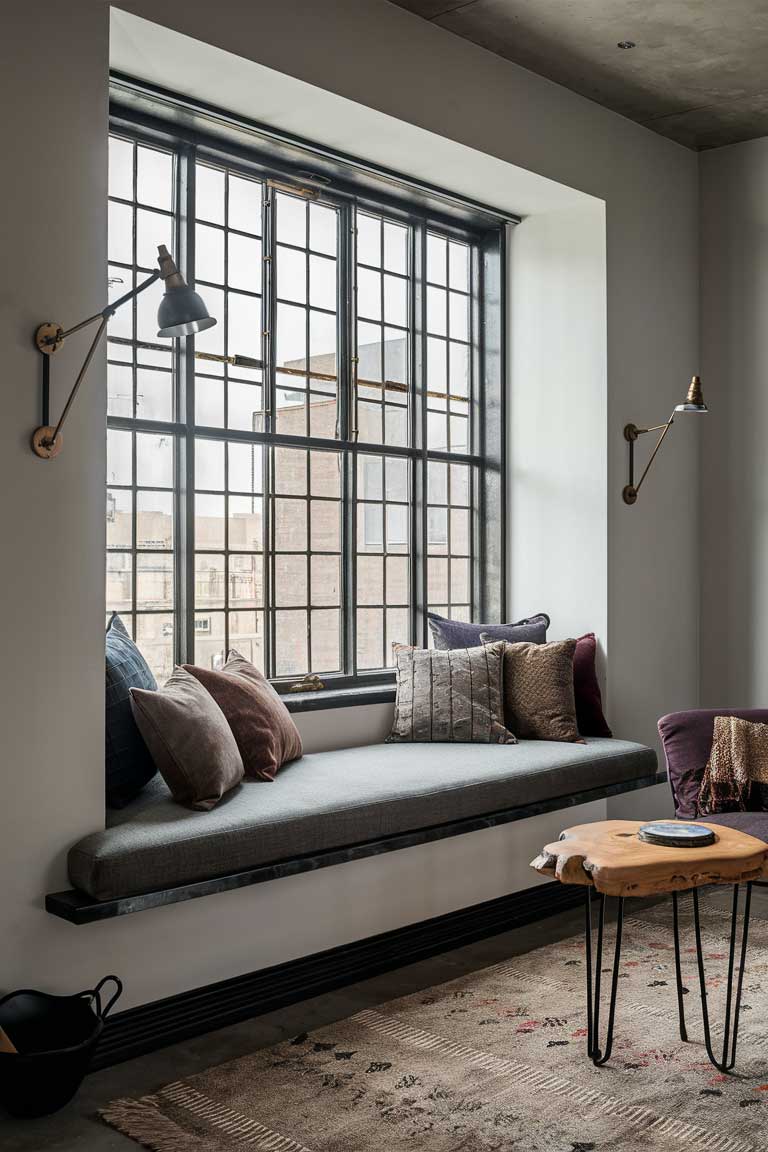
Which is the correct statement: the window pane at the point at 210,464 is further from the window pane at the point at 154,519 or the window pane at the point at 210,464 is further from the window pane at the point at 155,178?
the window pane at the point at 155,178

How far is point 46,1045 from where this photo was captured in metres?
2.80

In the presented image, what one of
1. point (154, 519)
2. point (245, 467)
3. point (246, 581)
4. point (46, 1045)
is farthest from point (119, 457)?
point (46, 1045)

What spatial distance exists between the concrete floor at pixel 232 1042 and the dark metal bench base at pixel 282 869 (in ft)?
1.35

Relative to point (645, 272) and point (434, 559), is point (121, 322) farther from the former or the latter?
point (645, 272)

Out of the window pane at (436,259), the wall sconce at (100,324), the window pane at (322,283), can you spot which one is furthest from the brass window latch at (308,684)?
the window pane at (436,259)

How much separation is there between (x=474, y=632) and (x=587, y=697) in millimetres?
578

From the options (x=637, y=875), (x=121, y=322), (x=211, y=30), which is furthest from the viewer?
(x=121, y=322)

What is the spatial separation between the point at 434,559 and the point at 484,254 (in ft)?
5.02

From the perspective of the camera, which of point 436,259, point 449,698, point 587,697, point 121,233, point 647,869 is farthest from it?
point 436,259

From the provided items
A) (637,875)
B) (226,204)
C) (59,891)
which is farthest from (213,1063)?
(226,204)

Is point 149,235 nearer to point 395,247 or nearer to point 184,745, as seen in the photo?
point 395,247

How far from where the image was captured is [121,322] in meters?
3.89

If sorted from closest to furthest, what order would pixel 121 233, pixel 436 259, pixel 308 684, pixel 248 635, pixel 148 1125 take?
pixel 148 1125 < pixel 121 233 < pixel 248 635 < pixel 308 684 < pixel 436 259

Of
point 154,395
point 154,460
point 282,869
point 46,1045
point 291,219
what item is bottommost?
point 46,1045
